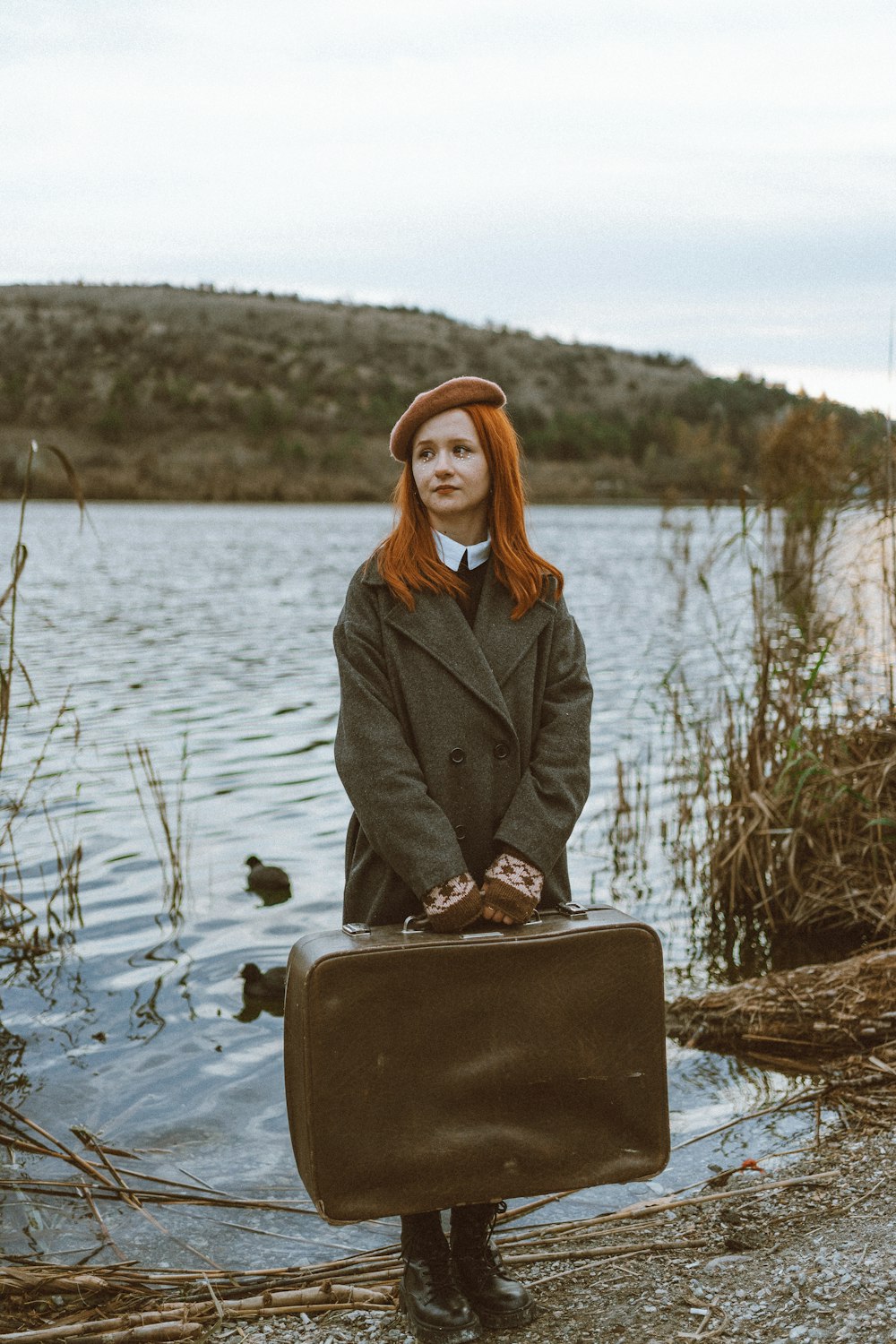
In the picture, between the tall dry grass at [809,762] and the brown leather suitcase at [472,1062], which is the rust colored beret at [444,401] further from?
the tall dry grass at [809,762]

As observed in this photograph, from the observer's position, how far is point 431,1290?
2744mm

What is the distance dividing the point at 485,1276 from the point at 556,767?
1.11m

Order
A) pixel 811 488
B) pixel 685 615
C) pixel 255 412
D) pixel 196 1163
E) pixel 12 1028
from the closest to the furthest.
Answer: pixel 196 1163 < pixel 12 1028 < pixel 811 488 < pixel 685 615 < pixel 255 412

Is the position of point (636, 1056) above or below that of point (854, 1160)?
above

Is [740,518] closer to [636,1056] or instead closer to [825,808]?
[825,808]

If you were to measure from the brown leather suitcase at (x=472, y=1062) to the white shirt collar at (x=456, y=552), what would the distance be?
0.82 meters

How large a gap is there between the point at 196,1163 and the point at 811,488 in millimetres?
4336

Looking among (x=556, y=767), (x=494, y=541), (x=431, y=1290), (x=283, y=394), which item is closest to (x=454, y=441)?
(x=494, y=541)

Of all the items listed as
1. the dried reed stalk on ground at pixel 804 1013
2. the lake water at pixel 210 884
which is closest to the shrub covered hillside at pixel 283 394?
the lake water at pixel 210 884

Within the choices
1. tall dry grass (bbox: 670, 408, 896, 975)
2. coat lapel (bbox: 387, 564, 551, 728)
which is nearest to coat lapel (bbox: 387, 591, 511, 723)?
coat lapel (bbox: 387, 564, 551, 728)

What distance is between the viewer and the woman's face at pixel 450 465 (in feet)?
9.51

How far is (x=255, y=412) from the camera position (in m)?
61.7

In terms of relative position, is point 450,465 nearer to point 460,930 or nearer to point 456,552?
point 456,552

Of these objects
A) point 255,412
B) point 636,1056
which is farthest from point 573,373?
point 636,1056
